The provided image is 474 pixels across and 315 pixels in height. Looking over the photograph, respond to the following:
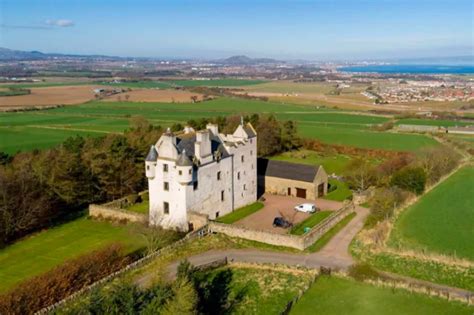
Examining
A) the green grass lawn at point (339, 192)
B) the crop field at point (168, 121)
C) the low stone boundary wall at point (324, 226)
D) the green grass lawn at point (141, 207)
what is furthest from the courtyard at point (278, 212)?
the crop field at point (168, 121)

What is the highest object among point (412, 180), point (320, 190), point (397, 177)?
point (397, 177)

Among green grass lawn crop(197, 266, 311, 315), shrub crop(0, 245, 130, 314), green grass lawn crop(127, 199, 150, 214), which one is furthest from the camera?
green grass lawn crop(127, 199, 150, 214)

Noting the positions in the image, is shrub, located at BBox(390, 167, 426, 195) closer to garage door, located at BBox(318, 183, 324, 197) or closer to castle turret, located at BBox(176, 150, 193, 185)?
garage door, located at BBox(318, 183, 324, 197)

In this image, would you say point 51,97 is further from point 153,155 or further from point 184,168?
point 184,168

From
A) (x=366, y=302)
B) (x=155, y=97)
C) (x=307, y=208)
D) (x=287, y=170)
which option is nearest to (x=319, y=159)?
(x=287, y=170)

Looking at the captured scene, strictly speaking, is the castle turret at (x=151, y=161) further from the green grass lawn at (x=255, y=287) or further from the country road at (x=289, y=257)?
the green grass lawn at (x=255, y=287)

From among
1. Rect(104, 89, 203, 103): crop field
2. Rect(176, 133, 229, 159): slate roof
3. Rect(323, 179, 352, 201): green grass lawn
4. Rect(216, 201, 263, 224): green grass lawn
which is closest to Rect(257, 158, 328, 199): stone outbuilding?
Rect(323, 179, 352, 201): green grass lawn

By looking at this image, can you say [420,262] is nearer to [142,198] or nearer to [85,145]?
[142,198]
